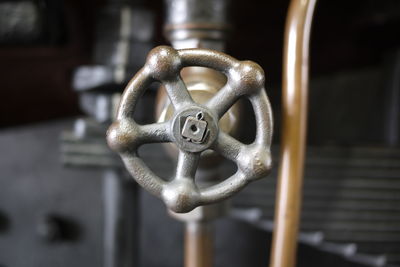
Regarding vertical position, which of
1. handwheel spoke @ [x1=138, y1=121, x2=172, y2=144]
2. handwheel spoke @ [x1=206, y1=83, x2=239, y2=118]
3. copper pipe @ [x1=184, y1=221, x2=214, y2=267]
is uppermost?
handwheel spoke @ [x1=206, y1=83, x2=239, y2=118]

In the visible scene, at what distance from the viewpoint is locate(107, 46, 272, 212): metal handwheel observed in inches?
16.2

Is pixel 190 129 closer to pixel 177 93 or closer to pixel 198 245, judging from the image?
pixel 177 93

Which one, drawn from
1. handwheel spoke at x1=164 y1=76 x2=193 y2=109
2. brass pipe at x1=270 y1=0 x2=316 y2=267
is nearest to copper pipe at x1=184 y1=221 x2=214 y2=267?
brass pipe at x1=270 y1=0 x2=316 y2=267

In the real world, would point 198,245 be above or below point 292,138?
below

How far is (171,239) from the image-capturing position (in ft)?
3.16

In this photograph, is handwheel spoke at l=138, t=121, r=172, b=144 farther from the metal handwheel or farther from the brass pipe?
the brass pipe

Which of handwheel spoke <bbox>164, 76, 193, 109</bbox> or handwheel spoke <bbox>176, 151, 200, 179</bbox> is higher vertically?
handwheel spoke <bbox>164, 76, 193, 109</bbox>

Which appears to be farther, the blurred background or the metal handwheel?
the blurred background

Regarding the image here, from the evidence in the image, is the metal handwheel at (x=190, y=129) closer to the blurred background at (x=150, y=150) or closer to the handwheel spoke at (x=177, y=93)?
the handwheel spoke at (x=177, y=93)

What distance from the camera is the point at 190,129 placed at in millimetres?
408

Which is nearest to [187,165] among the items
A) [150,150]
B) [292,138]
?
[292,138]

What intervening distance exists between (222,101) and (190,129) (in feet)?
0.16

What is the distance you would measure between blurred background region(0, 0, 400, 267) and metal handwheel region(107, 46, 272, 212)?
23cm

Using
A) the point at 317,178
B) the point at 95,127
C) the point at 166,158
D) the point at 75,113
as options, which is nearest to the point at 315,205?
the point at 317,178
